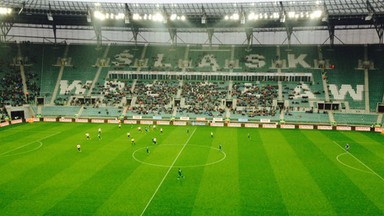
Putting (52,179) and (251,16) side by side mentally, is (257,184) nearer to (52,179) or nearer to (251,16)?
(52,179)

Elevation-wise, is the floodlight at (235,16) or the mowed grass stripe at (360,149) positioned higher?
the floodlight at (235,16)

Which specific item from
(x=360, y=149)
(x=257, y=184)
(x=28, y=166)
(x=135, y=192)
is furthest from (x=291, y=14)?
(x=28, y=166)

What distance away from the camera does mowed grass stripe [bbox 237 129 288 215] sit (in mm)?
22812

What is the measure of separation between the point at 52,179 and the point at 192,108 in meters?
39.7

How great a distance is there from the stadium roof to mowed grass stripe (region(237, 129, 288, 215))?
118 feet

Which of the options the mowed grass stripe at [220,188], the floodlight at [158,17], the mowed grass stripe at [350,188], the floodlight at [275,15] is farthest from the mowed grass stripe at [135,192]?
the floodlight at [275,15]

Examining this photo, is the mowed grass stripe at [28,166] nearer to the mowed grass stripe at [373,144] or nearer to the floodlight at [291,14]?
the mowed grass stripe at [373,144]

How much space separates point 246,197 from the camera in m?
24.7

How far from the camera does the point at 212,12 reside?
69938 mm

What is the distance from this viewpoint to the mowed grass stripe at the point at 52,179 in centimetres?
2323

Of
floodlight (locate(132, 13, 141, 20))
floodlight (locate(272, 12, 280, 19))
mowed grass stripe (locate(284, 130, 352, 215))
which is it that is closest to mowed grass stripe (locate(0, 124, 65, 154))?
floodlight (locate(132, 13, 141, 20))

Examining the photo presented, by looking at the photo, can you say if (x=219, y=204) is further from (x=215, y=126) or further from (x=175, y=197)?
(x=215, y=126)

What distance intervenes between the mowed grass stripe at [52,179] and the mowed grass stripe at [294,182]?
17101mm

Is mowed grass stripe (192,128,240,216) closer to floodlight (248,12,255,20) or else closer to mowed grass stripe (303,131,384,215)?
mowed grass stripe (303,131,384,215)
